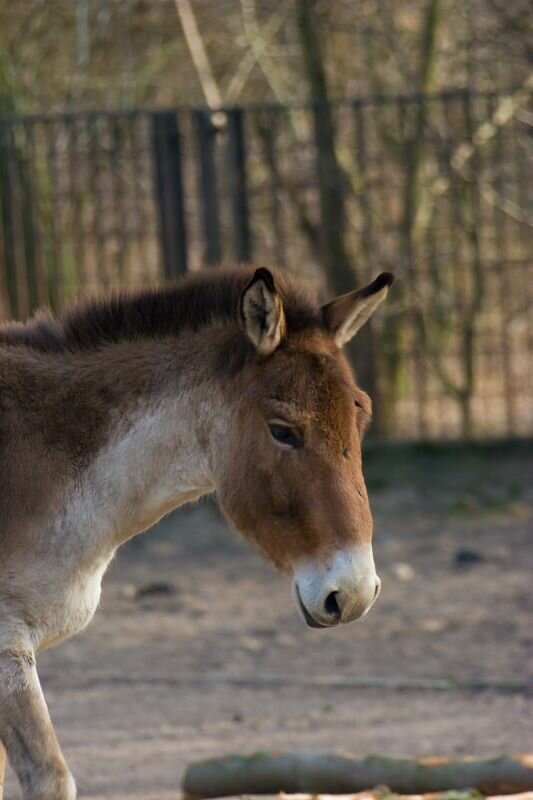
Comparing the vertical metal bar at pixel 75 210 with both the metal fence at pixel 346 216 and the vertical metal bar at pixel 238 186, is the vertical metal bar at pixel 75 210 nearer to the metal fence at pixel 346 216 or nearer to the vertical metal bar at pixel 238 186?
the metal fence at pixel 346 216

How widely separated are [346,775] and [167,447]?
151cm

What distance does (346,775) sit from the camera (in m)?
→ 4.66

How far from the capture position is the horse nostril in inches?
140

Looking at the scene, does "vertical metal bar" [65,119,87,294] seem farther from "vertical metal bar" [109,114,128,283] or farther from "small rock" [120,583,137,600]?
"small rock" [120,583,137,600]

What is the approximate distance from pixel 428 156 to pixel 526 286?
1.41 m

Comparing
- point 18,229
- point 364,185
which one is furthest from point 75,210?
point 364,185

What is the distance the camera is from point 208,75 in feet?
38.7

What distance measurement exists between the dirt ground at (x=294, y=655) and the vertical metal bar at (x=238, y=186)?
2.10m

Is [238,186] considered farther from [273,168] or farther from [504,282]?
[504,282]

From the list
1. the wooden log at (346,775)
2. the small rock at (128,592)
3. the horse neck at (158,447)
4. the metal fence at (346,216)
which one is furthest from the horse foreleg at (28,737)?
the metal fence at (346,216)

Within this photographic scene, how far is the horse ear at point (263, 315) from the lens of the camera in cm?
380

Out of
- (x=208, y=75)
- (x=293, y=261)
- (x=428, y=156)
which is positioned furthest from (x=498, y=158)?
(x=208, y=75)

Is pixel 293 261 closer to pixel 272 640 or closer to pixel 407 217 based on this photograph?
pixel 407 217

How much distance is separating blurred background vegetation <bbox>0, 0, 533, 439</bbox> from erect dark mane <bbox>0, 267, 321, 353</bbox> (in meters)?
5.44
